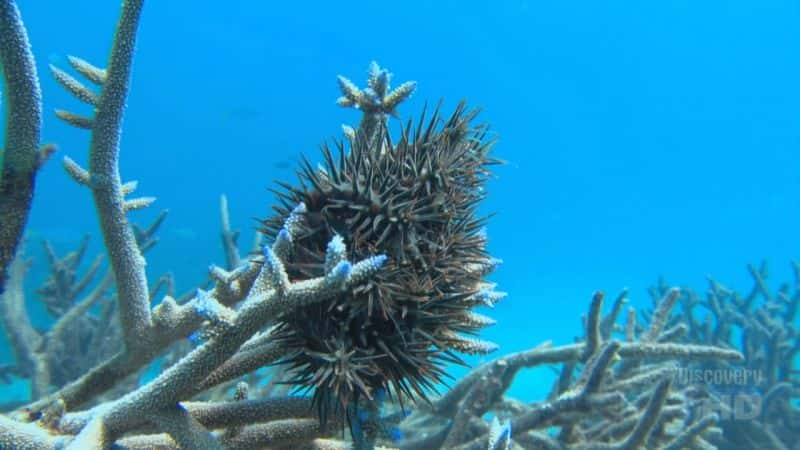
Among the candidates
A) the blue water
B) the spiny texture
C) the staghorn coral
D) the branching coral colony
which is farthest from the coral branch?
the blue water

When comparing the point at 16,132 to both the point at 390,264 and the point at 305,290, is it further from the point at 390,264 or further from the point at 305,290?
the point at 390,264

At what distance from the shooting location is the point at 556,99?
110 meters

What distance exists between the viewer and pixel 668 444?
14.5ft

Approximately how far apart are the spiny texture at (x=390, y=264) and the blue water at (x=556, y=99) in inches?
2970

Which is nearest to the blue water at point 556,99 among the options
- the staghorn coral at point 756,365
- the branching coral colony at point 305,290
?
the staghorn coral at point 756,365

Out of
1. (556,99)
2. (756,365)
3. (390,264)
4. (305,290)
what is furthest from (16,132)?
(556,99)

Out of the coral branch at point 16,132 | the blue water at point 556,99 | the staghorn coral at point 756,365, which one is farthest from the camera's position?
the blue water at point 556,99

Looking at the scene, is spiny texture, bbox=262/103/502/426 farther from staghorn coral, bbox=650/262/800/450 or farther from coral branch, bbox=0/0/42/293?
staghorn coral, bbox=650/262/800/450

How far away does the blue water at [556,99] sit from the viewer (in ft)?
279

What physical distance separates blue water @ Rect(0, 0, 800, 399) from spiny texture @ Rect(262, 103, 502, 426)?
2970 inches

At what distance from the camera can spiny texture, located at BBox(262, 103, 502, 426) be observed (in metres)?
2.09

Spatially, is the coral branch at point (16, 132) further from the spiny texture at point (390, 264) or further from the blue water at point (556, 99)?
the blue water at point (556, 99)

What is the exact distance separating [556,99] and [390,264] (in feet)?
378

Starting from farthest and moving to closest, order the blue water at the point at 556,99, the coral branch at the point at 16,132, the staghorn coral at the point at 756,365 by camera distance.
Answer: the blue water at the point at 556,99 → the staghorn coral at the point at 756,365 → the coral branch at the point at 16,132
